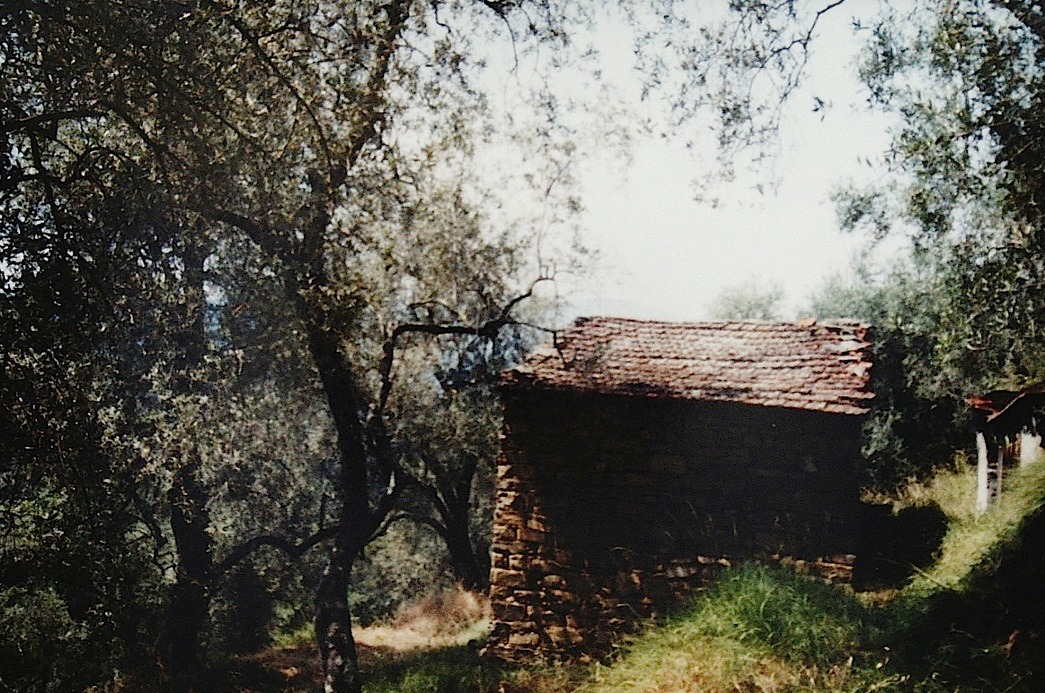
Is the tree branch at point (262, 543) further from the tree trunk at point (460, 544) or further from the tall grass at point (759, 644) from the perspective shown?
the tall grass at point (759, 644)

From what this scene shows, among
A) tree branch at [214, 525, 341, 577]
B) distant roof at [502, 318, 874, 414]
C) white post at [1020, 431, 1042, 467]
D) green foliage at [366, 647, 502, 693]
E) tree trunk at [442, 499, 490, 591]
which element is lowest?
green foliage at [366, 647, 502, 693]

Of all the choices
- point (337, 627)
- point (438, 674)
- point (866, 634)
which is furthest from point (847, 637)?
point (337, 627)

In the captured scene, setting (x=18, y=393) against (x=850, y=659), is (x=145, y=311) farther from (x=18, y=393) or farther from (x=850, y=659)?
(x=850, y=659)

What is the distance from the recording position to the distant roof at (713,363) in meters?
10.0

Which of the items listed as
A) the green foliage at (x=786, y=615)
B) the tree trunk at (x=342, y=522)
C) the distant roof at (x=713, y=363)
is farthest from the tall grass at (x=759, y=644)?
the tree trunk at (x=342, y=522)

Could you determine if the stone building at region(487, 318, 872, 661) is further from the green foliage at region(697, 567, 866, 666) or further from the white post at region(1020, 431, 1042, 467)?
the white post at region(1020, 431, 1042, 467)

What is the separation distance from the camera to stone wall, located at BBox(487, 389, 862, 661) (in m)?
9.75

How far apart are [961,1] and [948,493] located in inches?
345

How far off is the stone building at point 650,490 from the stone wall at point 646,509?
16mm

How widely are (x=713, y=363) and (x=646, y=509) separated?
2371 millimetres

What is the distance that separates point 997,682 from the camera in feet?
19.1

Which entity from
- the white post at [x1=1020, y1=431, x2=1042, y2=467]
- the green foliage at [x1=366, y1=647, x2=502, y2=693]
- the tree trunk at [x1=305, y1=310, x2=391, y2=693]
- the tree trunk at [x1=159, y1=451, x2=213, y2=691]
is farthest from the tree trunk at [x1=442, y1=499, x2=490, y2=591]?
the white post at [x1=1020, y1=431, x2=1042, y2=467]

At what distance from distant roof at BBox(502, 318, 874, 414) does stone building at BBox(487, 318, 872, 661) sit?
4 cm

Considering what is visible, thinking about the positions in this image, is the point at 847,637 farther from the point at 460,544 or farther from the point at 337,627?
the point at 460,544
